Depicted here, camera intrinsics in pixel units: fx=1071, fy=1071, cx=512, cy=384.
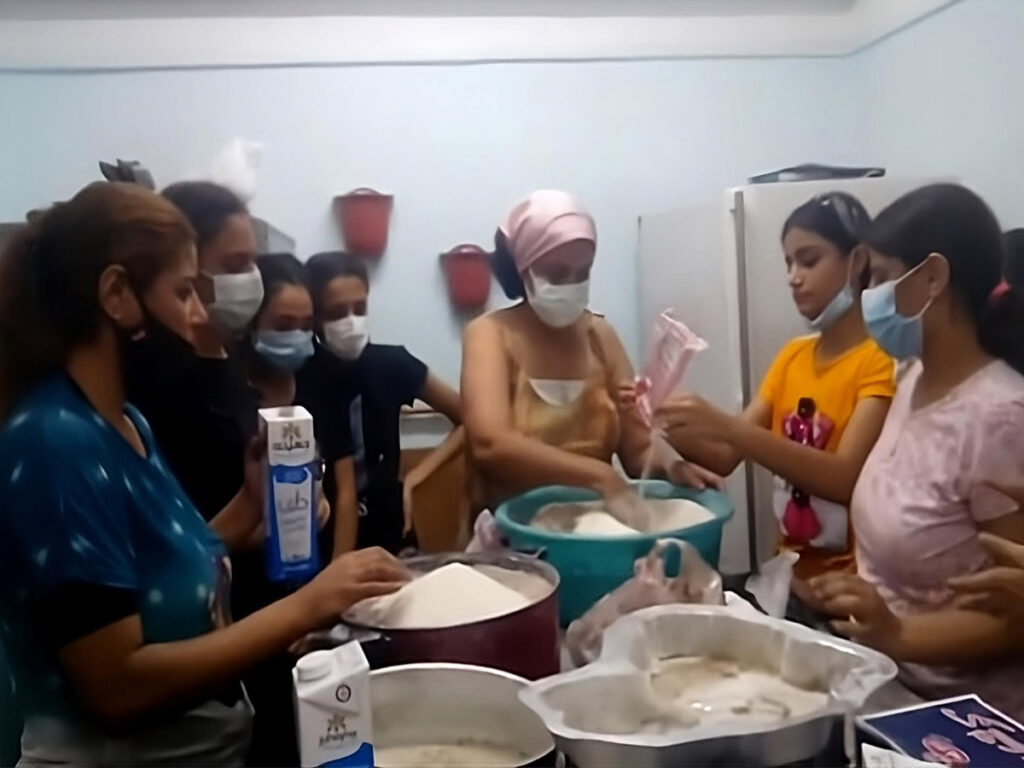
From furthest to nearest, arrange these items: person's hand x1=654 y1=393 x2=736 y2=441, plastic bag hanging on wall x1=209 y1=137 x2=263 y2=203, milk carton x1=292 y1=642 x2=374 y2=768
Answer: person's hand x1=654 y1=393 x2=736 y2=441, plastic bag hanging on wall x1=209 y1=137 x2=263 y2=203, milk carton x1=292 y1=642 x2=374 y2=768

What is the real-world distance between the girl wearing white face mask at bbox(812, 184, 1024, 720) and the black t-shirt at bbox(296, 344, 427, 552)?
1.39 feet

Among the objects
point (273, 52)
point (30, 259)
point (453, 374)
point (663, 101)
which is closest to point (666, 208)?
point (663, 101)

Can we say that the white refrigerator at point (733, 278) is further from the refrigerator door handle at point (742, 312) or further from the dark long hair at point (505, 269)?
the dark long hair at point (505, 269)

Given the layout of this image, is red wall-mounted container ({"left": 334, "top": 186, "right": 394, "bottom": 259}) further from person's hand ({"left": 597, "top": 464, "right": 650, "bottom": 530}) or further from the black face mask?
person's hand ({"left": 597, "top": 464, "right": 650, "bottom": 530})

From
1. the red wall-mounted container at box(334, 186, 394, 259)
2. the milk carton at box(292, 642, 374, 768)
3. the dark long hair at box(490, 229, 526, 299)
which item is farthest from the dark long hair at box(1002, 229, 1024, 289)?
the milk carton at box(292, 642, 374, 768)

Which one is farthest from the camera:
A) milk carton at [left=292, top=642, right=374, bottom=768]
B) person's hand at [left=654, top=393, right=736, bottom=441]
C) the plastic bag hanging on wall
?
person's hand at [left=654, top=393, right=736, bottom=441]

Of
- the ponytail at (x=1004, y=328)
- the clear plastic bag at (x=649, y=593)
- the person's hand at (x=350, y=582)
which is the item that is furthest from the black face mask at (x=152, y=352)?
the ponytail at (x=1004, y=328)

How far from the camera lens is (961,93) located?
3.31 ft

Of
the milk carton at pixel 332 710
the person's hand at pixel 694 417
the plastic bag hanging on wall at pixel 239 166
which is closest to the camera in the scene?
the milk carton at pixel 332 710

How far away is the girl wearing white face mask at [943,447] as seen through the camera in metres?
0.97

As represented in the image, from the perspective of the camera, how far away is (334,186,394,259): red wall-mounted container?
0.96 m

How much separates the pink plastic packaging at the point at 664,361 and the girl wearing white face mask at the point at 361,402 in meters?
0.18

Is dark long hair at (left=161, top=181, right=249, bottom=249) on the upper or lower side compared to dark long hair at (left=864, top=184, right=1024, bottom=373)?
upper

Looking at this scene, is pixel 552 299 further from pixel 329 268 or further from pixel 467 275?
pixel 329 268
